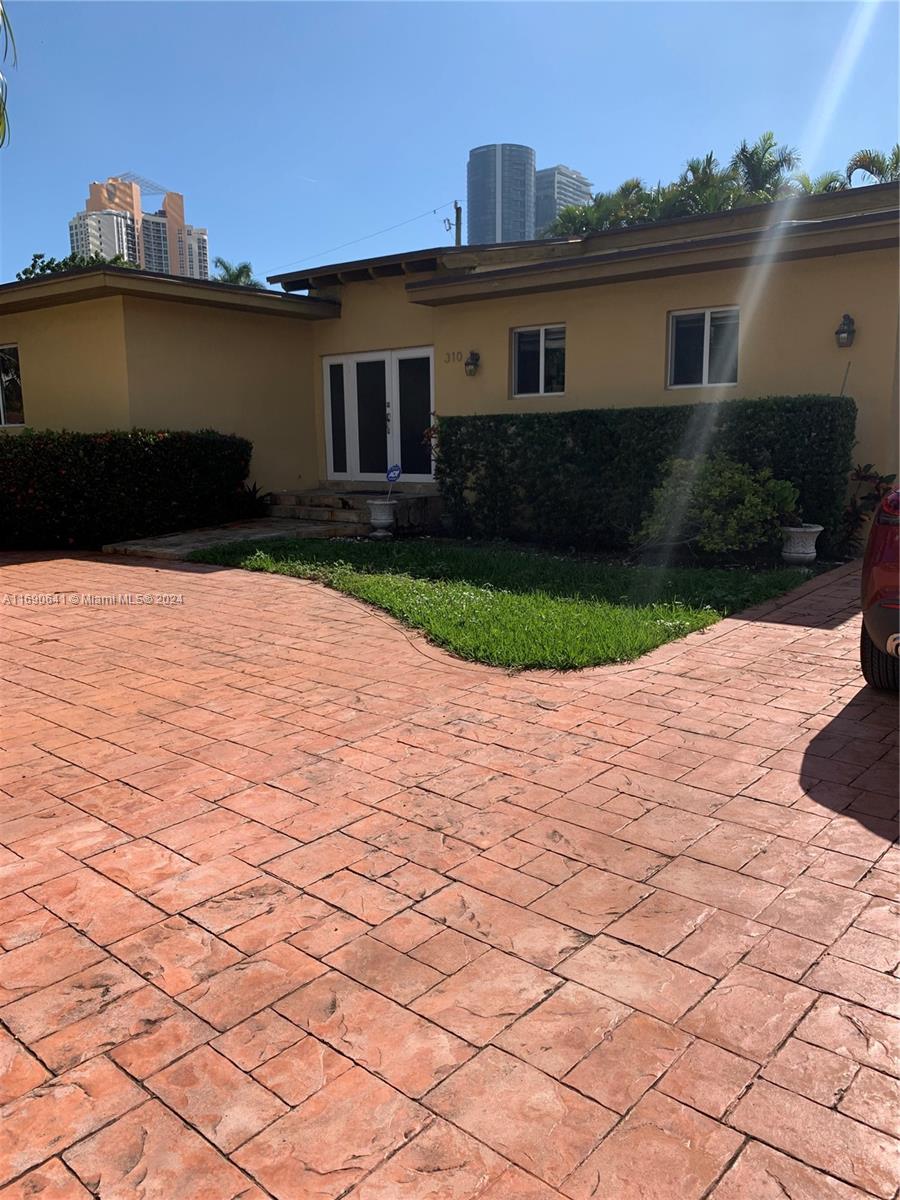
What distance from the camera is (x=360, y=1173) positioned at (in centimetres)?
191

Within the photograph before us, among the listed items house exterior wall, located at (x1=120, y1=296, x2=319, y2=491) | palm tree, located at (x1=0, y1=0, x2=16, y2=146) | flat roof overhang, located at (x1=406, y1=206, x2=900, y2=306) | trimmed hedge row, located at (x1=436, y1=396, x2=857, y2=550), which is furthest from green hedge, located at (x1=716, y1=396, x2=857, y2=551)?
house exterior wall, located at (x1=120, y1=296, x2=319, y2=491)

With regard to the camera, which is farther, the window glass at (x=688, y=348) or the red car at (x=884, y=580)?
the window glass at (x=688, y=348)

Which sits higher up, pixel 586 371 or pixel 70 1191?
pixel 586 371

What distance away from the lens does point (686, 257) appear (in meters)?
10.3

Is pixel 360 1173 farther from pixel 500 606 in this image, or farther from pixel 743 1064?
pixel 500 606

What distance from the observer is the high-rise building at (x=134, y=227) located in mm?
31766

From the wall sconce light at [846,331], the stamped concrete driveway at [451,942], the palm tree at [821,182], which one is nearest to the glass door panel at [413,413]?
the wall sconce light at [846,331]

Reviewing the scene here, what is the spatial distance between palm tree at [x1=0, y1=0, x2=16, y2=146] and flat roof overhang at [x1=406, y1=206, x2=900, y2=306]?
8.04 m

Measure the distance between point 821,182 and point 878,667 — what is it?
21558 mm

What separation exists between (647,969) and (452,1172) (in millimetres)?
958

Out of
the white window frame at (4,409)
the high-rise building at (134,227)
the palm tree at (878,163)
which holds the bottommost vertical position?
the white window frame at (4,409)

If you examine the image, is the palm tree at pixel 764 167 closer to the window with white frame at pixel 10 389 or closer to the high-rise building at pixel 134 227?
the high-rise building at pixel 134 227

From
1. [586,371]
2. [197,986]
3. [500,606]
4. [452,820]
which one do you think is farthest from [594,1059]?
[586,371]

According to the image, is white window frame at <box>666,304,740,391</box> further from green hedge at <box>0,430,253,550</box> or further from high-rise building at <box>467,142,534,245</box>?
high-rise building at <box>467,142,534,245</box>
